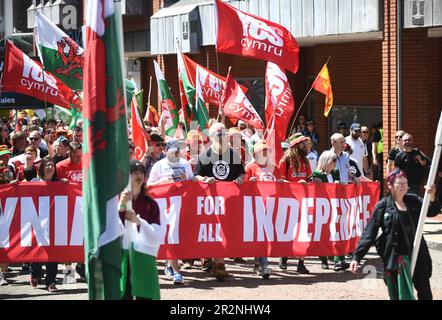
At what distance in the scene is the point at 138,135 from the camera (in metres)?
15.5

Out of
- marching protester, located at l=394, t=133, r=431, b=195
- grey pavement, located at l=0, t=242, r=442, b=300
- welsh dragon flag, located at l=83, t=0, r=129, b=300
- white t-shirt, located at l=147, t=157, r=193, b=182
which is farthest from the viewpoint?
marching protester, located at l=394, t=133, r=431, b=195

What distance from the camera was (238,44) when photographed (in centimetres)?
1484

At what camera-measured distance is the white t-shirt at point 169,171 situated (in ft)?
41.6

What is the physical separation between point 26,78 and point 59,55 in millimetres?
1246

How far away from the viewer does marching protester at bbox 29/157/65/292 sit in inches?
472

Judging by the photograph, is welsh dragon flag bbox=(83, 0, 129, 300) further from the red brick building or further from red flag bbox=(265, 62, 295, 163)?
the red brick building

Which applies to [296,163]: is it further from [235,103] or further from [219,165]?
[235,103]

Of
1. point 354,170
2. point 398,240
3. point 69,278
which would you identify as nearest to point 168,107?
point 354,170

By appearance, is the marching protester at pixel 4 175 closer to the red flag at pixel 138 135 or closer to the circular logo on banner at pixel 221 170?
the red flag at pixel 138 135

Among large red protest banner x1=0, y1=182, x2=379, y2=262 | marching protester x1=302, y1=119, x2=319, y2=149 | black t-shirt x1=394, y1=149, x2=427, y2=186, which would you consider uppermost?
marching protester x1=302, y1=119, x2=319, y2=149

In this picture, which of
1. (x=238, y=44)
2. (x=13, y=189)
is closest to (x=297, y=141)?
(x=238, y=44)

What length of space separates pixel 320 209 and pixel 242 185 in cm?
110

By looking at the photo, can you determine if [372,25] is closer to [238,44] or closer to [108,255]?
[238,44]

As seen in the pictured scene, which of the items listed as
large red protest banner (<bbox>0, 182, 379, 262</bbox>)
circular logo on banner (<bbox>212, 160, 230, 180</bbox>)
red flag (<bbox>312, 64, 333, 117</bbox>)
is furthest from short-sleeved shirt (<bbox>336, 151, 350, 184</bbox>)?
red flag (<bbox>312, 64, 333, 117</bbox>)
